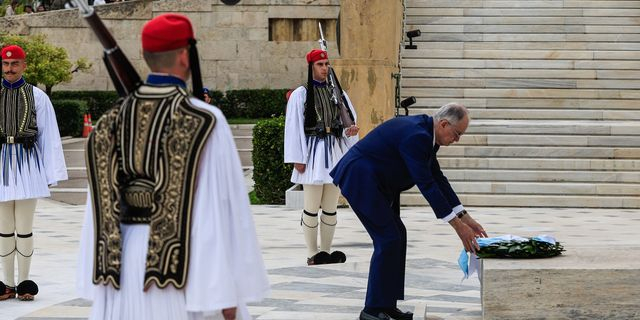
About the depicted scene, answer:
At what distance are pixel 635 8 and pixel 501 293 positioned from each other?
1942cm

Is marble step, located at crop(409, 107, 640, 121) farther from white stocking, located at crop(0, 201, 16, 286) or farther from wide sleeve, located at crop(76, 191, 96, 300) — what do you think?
wide sleeve, located at crop(76, 191, 96, 300)

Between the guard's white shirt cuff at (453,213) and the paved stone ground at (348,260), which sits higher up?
the guard's white shirt cuff at (453,213)

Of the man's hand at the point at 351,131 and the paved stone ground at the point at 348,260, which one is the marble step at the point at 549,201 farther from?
the man's hand at the point at 351,131

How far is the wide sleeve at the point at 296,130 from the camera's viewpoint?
11820 millimetres

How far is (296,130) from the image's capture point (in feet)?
39.0

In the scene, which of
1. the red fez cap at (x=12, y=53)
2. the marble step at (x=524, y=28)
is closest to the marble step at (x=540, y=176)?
the marble step at (x=524, y=28)

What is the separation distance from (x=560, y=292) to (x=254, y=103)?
2612 centimetres

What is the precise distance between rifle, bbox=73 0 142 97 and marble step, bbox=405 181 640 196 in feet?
43.7

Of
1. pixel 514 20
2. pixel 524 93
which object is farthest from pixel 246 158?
pixel 524 93

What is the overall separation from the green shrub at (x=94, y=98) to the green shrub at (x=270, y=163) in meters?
16.1

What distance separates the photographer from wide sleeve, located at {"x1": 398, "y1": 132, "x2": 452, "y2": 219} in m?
7.82

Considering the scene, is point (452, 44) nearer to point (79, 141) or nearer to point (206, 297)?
point (79, 141)

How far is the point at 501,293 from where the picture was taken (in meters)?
7.81

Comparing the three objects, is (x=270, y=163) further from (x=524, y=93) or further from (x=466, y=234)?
(x=466, y=234)
